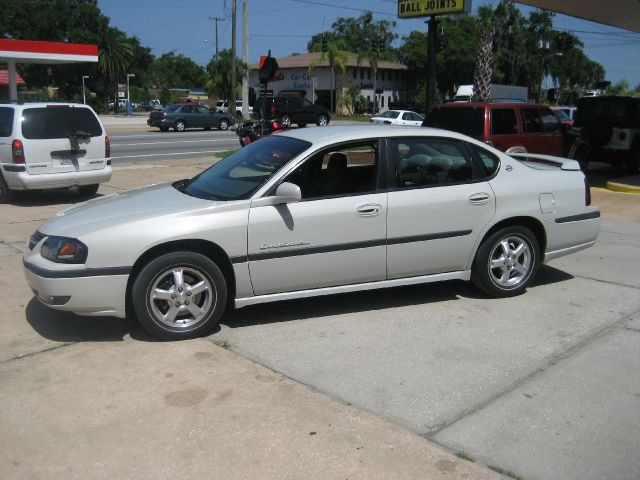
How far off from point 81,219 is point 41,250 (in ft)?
1.20

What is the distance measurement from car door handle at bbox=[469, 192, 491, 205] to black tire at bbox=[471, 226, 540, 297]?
0.33 metres

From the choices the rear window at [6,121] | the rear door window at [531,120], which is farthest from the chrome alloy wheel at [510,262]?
the rear window at [6,121]

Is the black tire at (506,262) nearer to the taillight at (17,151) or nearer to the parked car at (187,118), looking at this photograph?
the taillight at (17,151)

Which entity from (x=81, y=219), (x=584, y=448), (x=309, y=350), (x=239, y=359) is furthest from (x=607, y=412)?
(x=81, y=219)

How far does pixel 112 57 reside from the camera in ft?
229

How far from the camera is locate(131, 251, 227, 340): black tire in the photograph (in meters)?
4.62

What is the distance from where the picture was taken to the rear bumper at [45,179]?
1010 centimetres

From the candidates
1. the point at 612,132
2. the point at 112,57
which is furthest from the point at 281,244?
the point at 112,57

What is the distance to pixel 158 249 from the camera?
4.68m

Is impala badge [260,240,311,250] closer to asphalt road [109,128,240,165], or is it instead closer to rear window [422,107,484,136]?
rear window [422,107,484,136]

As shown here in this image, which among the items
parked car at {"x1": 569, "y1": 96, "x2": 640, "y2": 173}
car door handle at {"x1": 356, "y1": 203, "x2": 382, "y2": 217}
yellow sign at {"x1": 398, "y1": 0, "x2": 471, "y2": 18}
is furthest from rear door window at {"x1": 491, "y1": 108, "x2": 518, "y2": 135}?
car door handle at {"x1": 356, "y1": 203, "x2": 382, "y2": 217}

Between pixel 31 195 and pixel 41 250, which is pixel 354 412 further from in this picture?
pixel 31 195

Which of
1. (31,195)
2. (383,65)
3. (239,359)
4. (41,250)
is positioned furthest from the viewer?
(383,65)

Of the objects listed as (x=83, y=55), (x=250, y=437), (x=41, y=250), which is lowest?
(x=250, y=437)
